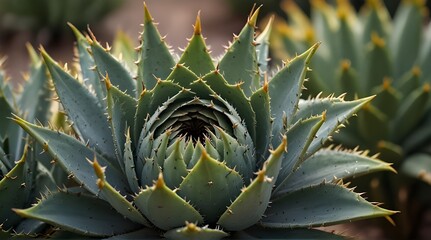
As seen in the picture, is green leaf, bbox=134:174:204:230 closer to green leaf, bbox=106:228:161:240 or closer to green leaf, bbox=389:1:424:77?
green leaf, bbox=106:228:161:240

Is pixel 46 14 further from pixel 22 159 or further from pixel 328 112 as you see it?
pixel 328 112

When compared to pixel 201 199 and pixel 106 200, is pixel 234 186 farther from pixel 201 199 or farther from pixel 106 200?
pixel 106 200

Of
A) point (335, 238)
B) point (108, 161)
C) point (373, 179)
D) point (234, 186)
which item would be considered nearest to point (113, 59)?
point (108, 161)

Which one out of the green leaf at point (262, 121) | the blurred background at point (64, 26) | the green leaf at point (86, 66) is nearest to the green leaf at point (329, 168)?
the green leaf at point (262, 121)

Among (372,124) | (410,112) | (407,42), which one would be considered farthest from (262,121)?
(407,42)

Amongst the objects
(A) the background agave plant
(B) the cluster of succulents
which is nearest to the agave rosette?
(A) the background agave plant

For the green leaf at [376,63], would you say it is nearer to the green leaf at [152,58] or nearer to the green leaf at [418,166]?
the green leaf at [418,166]

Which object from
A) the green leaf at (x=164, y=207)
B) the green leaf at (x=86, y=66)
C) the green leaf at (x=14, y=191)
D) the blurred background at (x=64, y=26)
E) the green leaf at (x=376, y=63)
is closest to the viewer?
the green leaf at (x=164, y=207)
